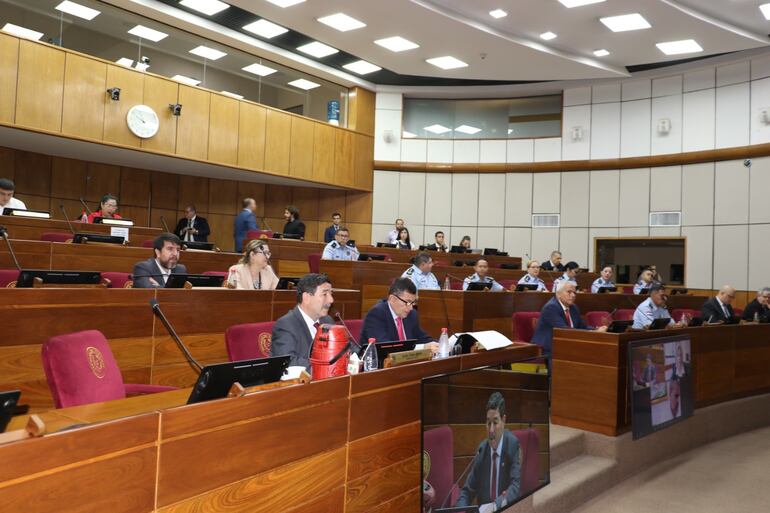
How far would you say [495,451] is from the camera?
268cm

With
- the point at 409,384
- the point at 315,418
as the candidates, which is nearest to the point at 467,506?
the point at 409,384

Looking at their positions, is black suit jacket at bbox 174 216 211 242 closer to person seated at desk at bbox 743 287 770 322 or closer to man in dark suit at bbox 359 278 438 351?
man in dark suit at bbox 359 278 438 351

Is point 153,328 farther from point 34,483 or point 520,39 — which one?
point 520,39

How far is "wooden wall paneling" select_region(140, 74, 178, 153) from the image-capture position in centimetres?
956

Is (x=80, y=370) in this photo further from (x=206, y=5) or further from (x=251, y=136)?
(x=251, y=136)

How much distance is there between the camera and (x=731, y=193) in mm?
10758

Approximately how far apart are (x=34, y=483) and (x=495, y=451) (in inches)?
75.7

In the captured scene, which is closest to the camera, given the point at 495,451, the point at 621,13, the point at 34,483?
the point at 34,483

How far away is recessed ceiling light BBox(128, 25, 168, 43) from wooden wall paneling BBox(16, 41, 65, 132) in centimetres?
134

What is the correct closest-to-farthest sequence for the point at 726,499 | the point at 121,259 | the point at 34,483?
the point at 34,483 → the point at 726,499 → the point at 121,259

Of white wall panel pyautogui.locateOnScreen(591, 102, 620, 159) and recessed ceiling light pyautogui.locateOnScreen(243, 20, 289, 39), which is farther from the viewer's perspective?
white wall panel pyautogui.locateOnScreen(591, 102, 620, 159)

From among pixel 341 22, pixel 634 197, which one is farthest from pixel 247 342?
pixel 634 197

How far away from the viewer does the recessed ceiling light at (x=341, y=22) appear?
9.64 meters

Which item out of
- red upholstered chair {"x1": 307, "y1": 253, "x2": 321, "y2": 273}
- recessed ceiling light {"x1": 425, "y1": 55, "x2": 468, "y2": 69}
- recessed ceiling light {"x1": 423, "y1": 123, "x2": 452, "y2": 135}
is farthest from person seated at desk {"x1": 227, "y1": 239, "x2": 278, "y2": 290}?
recessed ceiling light {"x1": 423, "y1": 123, "x2": 452, "y2": 135}
